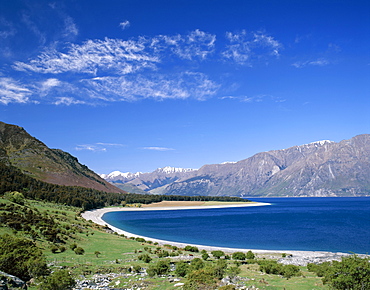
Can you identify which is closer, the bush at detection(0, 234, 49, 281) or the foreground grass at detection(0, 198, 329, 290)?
the bush at detection(0, 234, 49, 281)

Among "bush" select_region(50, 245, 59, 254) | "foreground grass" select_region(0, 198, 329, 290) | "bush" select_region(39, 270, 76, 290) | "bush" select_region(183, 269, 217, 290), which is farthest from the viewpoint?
"bush" select_region(50, 245, 59, 254)

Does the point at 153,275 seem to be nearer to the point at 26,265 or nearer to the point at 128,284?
the point at 128,284

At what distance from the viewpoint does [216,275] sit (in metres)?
28.6

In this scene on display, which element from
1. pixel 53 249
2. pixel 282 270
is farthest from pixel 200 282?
pixel 53 249

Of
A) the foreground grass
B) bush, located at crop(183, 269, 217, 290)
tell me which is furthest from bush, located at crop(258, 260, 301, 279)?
bush, located at crop(183, 269, 217, 290)

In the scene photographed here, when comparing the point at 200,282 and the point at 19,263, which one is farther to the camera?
the point at 19,263

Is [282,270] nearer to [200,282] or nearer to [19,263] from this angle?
[200,282]

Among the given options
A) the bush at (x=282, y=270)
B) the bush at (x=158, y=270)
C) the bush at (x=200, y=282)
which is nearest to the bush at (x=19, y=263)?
the bush at (x=158, y=270)

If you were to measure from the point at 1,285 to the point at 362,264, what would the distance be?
25.7 meters

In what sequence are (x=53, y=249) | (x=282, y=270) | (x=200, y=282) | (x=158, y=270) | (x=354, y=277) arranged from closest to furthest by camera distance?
(x=354, y=277), (x=200, y=282), (x=158, y=270), (x=282, y=270), (x=53, y=249)

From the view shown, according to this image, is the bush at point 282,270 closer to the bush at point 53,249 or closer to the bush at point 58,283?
the bush at point 58,283

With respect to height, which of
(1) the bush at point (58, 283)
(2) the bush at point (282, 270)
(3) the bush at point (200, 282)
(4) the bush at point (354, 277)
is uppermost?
(4) the bush at point (354, 277)

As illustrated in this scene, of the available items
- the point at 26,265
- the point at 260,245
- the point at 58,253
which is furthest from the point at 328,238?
the point at 26,265

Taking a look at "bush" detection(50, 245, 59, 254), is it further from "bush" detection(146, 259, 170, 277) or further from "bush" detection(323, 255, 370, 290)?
"bush" detection(323, 255, 370, 290)
